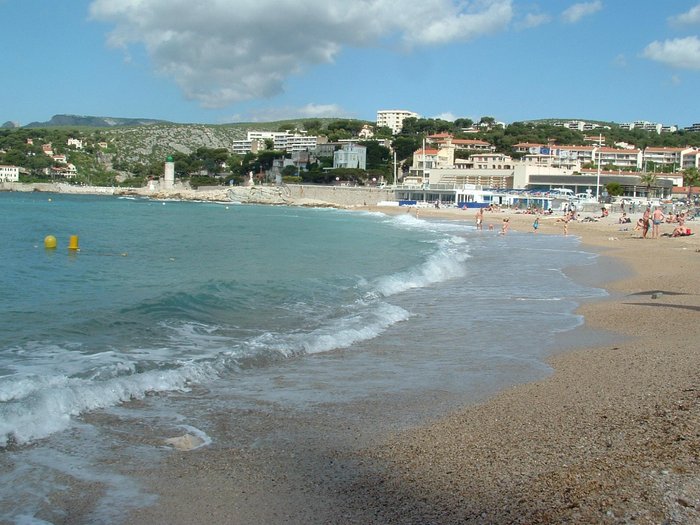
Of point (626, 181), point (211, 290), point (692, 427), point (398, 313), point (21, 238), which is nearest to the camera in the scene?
point (692, 427)

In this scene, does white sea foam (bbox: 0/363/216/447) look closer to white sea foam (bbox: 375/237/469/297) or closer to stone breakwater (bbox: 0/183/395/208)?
white sea foam (bbox: 375/237/469/297)

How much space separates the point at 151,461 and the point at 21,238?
101ft

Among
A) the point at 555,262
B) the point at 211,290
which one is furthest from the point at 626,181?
the point at 211,290

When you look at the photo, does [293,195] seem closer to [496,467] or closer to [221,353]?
[221,353]

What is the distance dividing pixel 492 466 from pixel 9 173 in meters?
177

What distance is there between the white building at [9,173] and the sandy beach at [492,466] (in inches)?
6809

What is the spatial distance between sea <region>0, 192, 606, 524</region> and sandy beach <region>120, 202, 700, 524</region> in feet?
1.20

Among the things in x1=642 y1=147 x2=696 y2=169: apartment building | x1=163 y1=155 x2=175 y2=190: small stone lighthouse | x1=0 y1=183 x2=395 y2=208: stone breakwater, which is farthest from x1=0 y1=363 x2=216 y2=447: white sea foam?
x1=163 y1=155 x2=175 y2=190: small stone lighthouse

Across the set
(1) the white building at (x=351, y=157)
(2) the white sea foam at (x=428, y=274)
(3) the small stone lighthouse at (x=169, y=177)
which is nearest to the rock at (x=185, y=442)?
(2) the white sea foam at (x=428, y=274)

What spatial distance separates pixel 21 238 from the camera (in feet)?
106

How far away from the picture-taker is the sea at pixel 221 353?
580 centimetres

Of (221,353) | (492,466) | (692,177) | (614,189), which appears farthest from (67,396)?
(692,177)

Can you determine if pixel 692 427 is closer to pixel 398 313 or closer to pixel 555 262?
pixel 398 313

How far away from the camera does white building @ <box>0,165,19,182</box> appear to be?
15738 cm
